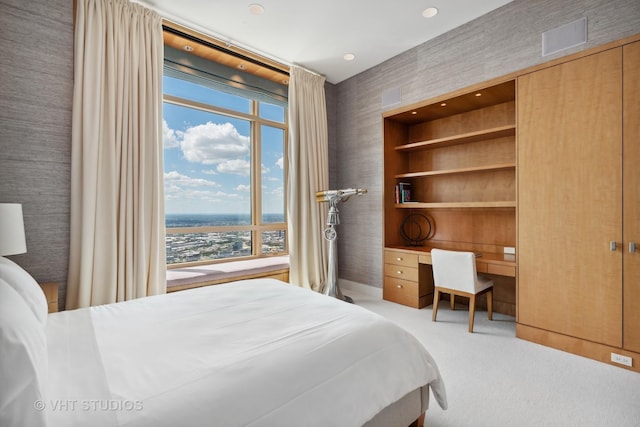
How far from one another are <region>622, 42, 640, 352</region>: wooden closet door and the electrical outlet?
3.0 inches

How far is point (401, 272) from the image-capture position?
11.3 feet

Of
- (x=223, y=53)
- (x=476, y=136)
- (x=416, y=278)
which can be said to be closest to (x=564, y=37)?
(x=476, y=136)

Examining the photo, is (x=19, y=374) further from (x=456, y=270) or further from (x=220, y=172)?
(x=220, y=172)

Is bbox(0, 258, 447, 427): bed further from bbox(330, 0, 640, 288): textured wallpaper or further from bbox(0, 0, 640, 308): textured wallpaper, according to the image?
bbox(330, 0, 640, 288): textured wallpaper

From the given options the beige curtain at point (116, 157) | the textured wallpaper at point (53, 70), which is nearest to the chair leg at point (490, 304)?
the textured wallpaper at point (53, 70)

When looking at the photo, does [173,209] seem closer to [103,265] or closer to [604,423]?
[103,265]

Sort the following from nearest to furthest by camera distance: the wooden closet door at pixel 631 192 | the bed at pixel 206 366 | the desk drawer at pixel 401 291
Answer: the bed at pixel 206 366, the wooden closet door at pixel 631 192, the desk drawer at pixel 401 291

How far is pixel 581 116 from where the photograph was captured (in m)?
2.20

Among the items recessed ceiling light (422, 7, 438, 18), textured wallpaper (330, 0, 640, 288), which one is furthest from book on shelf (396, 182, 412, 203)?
recessed ceiling light (422, 7, 438, 18)

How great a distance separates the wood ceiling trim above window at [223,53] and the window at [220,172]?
28cm

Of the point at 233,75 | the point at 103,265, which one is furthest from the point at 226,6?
the point at 103,265

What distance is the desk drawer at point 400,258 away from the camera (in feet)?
10.9

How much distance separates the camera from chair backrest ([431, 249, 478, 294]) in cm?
262

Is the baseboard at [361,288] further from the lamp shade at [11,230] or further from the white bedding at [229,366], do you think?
the lamp shade at [11,230]
